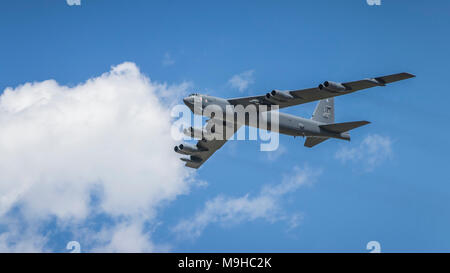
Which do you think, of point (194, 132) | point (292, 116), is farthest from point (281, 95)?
point (194, 132)

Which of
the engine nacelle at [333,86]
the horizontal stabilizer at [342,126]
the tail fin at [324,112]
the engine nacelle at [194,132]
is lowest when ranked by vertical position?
the horizontal stabilizer at [342,126]

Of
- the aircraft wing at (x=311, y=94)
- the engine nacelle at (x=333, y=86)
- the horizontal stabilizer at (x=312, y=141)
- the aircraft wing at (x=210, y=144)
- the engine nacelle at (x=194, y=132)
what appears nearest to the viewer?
the aircraft wing at (x=311, y=94)

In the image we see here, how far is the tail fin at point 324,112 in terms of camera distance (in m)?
62.0

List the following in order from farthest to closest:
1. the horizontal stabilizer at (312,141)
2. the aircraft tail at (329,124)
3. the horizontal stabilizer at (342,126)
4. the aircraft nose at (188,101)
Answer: the horizontal stabilizer at (312,141) → the aircraft tail at (329,124) → the horizontal stabilizer at (342,126) → the aircraft nose at (188,101)

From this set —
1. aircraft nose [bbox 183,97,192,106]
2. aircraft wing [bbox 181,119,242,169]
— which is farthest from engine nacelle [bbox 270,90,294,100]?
aircraft nose [bbox 183,97,192,106]

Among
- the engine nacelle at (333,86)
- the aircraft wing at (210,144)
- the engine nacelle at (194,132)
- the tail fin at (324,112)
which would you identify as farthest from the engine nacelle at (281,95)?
the engine nacelle at (194,132)

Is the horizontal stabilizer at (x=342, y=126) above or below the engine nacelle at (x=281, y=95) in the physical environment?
below

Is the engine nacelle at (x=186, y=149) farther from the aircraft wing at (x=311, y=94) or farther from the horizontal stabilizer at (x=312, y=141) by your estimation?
the horizontal stabilizer at (x=312, y=141)

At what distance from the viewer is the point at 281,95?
2080 inches

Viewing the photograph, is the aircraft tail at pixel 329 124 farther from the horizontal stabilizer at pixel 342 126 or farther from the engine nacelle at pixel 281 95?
the engine nacelle at pixel 281 95

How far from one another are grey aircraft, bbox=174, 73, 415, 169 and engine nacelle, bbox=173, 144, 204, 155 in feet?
0.37

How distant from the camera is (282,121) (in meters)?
55.6

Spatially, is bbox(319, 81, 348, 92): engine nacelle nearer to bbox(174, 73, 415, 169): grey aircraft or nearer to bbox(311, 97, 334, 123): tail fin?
bbox(174, 73, 415, 169): grey aircraft

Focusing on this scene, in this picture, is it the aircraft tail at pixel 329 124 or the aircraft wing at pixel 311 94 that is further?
the aircraft tail at pixel 329 124
